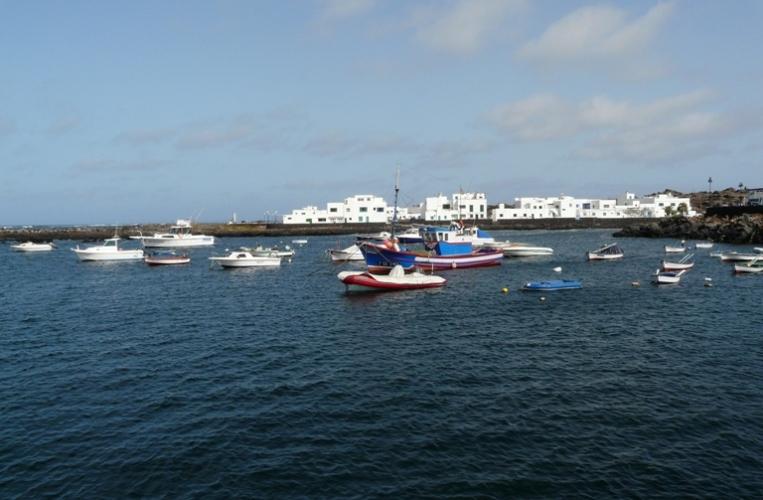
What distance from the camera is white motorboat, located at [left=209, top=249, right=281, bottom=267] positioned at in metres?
76.9

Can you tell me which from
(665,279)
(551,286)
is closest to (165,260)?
(551,286)

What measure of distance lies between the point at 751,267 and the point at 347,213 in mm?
143055

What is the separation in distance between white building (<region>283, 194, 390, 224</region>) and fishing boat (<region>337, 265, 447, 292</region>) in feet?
445

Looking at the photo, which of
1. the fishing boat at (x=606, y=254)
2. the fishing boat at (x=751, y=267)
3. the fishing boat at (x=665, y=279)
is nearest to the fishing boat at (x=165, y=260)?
the fishing boat at (x=606, y=254)

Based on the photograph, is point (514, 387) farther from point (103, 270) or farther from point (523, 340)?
point (103, 270)

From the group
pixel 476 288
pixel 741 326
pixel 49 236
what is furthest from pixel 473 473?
pixel 49 236

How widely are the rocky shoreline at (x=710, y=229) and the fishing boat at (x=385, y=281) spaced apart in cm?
8012

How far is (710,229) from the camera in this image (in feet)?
386

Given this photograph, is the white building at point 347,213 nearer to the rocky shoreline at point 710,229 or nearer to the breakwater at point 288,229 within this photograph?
the breakwater at point 288,229

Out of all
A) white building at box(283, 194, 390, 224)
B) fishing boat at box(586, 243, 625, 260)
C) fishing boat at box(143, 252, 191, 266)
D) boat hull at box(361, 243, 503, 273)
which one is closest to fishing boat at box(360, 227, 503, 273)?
boat hull at box(361, 243, 503, 273)

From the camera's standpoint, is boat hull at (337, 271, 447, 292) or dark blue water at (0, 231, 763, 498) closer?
dark blue water at (0, 231, 763, 498)

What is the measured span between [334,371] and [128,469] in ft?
37.7

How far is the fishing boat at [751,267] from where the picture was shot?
199 feet

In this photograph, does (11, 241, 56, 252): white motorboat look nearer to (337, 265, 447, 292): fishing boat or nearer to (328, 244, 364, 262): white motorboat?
(328, 244, 364, 262): white motorboat
